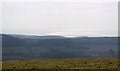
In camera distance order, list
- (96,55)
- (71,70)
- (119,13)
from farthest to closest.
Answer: (96,55), (119,13), (71,70)

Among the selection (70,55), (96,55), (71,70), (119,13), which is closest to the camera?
(71,70)

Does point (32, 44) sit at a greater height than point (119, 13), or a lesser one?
lesser

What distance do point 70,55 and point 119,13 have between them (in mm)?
22213

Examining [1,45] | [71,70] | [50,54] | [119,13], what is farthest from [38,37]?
[71,70]

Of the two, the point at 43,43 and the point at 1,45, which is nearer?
the point at 1,45

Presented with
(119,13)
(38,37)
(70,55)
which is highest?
(119,13)

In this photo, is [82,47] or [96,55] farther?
[82,47]

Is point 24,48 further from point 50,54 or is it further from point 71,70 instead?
point 71,70

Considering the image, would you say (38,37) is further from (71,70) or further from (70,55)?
(71,70)

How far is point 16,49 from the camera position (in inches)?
2827

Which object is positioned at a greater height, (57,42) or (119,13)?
(119,13)

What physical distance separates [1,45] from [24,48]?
218 inches

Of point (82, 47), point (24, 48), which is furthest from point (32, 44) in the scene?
point (82, 47)

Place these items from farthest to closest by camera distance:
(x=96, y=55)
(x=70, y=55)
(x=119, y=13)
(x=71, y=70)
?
1. (x=70, y=55)
2. (x=96, y=55)
3. (x=119, y=13)
4. (x=71, y=70)
